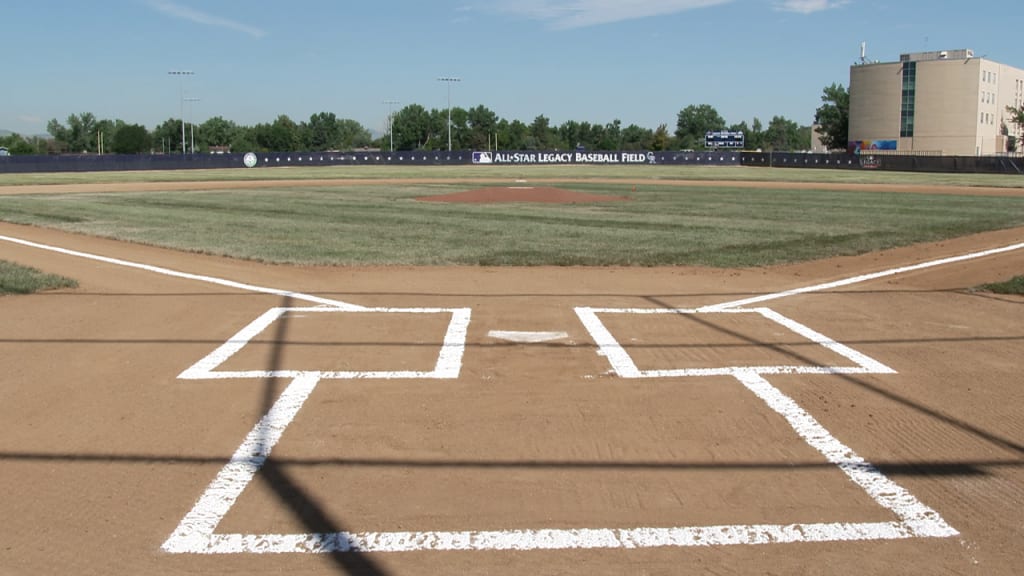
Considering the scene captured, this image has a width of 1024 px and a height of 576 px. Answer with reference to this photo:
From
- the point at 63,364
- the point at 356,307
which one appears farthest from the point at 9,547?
the point at 356,307

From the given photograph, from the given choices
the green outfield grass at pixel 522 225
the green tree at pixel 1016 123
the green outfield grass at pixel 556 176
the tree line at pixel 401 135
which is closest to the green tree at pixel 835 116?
the tree line at pixel 401 135

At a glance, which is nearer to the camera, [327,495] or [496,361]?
[327,495]

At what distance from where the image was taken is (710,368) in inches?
273

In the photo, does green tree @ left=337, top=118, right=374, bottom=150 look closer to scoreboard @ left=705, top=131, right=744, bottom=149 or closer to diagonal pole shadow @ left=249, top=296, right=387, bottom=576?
scoreboard @ left=705, top=131, right=744, bottom=149

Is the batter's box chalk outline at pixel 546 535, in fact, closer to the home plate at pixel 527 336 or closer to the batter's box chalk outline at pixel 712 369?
the batter's box chalk outline at pixel 712 369

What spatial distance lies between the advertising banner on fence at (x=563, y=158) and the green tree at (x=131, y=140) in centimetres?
7075

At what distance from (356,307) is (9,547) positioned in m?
5.72

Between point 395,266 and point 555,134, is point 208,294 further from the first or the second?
point 555,134

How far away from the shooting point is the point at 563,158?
272ft

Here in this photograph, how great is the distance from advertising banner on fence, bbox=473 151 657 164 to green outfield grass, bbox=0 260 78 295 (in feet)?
220

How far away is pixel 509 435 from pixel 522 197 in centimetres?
2407

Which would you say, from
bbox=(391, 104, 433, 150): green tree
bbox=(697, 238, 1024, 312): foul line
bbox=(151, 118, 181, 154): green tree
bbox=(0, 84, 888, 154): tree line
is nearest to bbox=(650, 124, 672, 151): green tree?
bbox=(0, 84, 888, 154): tree line

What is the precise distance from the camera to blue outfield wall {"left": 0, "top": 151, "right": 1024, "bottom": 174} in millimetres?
56812

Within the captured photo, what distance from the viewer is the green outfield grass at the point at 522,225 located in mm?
14352
